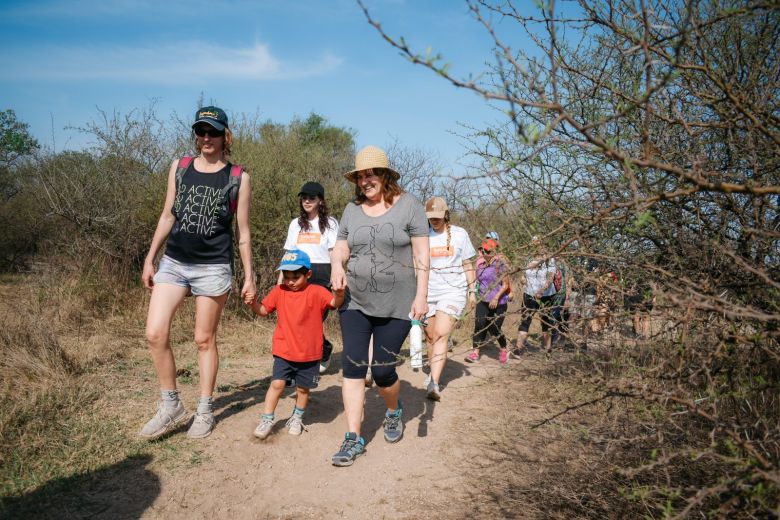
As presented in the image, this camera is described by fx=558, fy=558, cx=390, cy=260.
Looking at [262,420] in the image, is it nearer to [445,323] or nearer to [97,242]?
[445,323]

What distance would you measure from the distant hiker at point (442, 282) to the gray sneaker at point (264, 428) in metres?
1.70

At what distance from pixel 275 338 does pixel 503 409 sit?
2192mm

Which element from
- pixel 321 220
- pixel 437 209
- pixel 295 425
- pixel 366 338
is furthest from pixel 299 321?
pixel 437 209

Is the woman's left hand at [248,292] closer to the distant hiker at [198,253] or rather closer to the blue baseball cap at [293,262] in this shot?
the distant hiker at [198,253]

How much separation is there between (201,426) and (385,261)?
5.87 ft

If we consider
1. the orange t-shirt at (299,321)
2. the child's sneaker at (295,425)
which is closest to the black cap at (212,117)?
the orange t-shirt at (299,321)

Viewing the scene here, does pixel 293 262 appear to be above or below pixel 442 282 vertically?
above

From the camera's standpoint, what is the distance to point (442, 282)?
17.7 feet

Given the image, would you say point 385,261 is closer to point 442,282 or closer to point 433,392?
point 442,282

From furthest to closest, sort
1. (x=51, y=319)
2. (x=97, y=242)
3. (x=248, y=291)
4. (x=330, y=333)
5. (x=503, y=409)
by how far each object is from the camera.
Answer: (x=97, y=242)
(x=330, y=333)
(x=51, y=319)
(x=503, y=409)
(x=248, y=291)

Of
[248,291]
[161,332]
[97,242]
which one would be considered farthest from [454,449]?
[97,242]

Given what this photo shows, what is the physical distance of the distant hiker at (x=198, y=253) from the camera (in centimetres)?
384

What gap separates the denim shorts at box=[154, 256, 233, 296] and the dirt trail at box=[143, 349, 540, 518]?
109 cm

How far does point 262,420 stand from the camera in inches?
163
